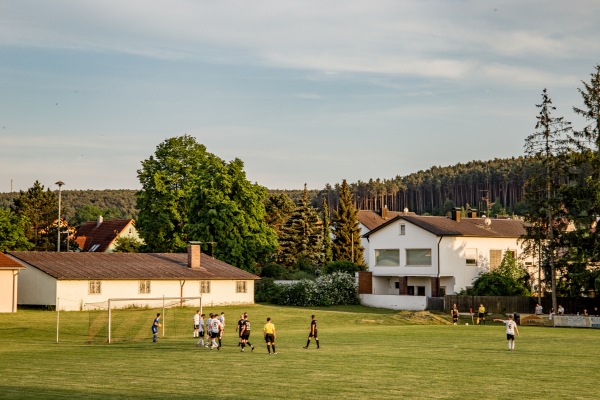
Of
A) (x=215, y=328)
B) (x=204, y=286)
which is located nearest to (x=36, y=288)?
(x=204, y=286)

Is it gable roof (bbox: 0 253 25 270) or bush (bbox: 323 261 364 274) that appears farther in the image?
bush (bbox: 323 261 364 274)

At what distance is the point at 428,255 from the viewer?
7581 cm

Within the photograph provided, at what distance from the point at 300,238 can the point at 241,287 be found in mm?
23003

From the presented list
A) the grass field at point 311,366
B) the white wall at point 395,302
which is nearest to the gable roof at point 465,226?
the white wall at point 395,302

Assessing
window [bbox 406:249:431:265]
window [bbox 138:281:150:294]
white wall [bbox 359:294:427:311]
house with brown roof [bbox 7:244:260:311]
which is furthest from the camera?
window [bbox 406:249:431:265]

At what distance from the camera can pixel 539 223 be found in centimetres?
6506

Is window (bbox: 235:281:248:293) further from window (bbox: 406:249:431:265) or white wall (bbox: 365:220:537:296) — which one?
window (bbox: 406:249:431:265)

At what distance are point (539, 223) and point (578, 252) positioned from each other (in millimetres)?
4322

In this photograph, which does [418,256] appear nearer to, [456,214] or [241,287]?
[456,214]

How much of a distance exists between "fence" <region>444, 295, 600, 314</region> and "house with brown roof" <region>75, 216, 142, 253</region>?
184ft

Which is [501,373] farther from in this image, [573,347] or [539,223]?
[539,223]

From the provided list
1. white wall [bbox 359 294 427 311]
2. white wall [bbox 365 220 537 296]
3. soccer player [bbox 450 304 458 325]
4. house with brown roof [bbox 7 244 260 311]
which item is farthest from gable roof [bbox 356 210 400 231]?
soccer player [bbox 450 304 458 325]

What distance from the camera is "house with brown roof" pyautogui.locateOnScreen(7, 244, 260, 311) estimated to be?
60469 mm

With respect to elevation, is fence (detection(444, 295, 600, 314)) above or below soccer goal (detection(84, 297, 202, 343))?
above
